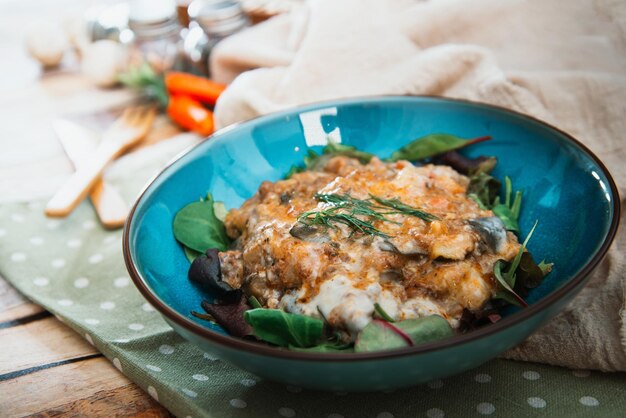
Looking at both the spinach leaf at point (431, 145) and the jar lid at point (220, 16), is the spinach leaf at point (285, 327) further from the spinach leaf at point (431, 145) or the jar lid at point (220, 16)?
the jar lid at point (220, 16)

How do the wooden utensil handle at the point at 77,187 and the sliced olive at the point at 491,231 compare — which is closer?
the sliced olive at the point at 491,231

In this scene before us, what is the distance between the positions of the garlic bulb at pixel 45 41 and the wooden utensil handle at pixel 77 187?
4.48ft

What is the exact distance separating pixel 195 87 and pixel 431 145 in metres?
1.25

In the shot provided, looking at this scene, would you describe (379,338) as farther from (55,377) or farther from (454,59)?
(454,59)

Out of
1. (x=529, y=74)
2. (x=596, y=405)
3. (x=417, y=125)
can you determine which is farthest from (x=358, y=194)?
(x=529, y=74)

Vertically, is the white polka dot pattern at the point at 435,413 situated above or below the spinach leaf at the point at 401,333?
below

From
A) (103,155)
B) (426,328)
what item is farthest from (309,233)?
(103,155)

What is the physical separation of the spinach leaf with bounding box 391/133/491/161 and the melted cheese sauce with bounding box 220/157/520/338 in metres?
0.27

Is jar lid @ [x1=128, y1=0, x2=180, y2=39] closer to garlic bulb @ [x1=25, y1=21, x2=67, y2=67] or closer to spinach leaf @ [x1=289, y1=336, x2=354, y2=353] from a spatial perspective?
garlic bulb @ [x1=25, y1=21, x2=67, y2=67]

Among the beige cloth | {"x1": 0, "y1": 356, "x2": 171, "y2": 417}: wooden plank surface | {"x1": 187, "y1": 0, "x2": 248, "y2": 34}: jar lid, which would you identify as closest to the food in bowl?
{"x1": 0, "y1": 356, "x2": 171, "y2": 417}: wooden plank surface

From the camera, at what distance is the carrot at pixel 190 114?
8.55 ft

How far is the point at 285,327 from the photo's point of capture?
122cm

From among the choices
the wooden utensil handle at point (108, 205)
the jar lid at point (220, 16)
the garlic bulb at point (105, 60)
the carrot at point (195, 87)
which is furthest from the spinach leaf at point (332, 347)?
the garlic bulb at point (105, 60)

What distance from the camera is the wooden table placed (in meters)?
1.41
